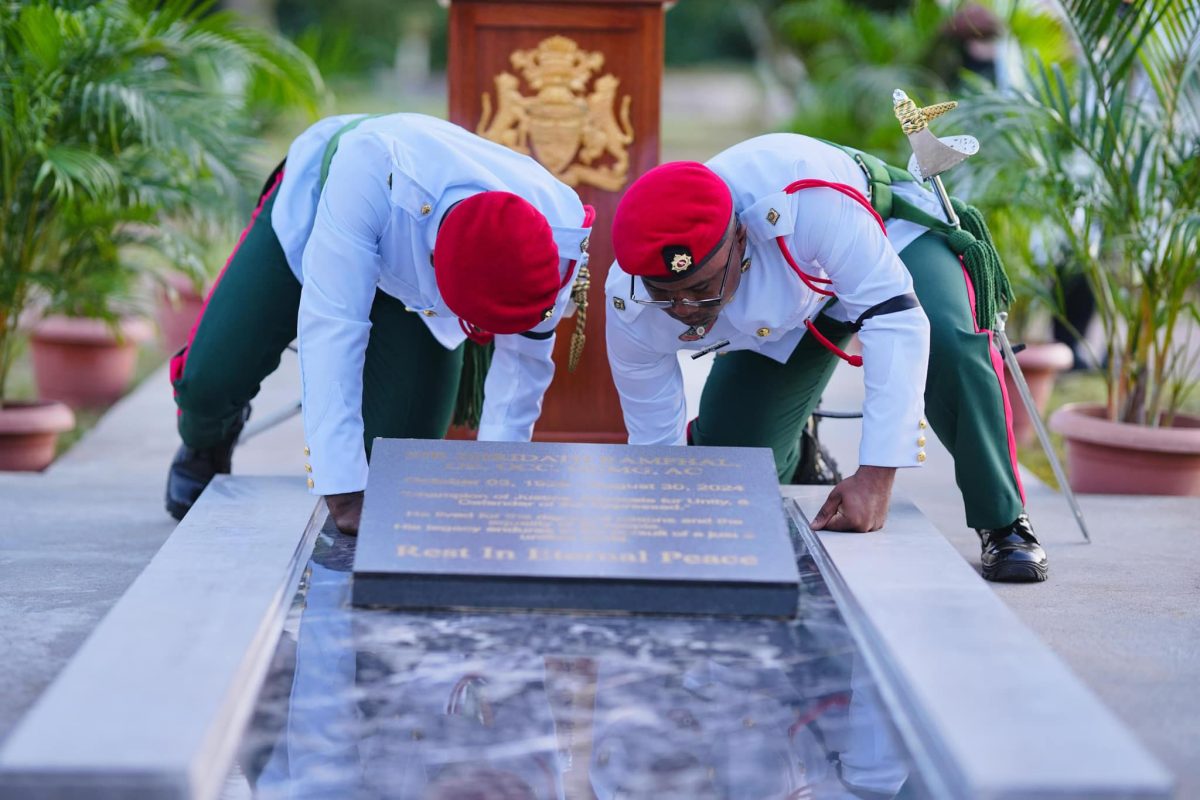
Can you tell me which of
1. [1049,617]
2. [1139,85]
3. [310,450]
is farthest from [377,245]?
[1139,85]

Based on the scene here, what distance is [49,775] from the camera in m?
1.57

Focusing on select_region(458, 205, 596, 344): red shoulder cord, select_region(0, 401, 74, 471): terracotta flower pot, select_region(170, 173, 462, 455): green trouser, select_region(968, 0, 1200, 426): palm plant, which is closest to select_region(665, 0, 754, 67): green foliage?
select_region(968, 0, 1200, 426): palm plant

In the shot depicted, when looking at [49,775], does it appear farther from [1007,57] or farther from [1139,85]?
[1139,85]

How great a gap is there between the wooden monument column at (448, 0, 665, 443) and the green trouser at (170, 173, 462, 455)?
0.88 m

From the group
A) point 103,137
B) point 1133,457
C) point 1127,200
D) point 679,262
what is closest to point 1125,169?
point 1127,200

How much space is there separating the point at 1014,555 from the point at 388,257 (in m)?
1.50

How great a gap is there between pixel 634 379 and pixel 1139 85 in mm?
6131

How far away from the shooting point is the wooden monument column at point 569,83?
12.6 ft

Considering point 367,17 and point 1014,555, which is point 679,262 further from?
point 367,17

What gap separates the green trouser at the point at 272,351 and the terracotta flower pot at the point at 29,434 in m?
1.29

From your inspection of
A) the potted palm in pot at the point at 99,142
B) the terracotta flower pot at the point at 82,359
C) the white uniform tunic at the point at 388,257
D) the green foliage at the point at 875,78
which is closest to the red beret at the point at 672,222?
the white uniform tunic at the point at 388,257

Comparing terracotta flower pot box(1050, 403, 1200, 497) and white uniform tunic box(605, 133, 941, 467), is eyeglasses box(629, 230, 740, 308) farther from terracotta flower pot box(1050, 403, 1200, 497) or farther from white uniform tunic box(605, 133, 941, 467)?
terracotta flower pot box(1050, 403, 1200, 497)

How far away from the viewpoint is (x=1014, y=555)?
2.91 m

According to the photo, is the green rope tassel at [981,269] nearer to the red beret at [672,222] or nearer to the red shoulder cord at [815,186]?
the red shoulder cord at [815,186]
